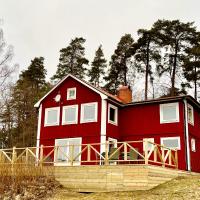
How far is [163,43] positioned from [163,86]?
14.3 feet

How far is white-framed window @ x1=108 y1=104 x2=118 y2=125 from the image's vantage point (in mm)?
20172

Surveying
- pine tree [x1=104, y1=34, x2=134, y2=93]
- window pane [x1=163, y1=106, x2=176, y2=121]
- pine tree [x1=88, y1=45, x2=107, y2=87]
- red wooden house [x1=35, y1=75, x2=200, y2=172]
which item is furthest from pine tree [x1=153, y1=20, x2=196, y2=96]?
window pane [x1=163, y1=106, x2=176, y2=121]

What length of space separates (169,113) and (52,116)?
7524 millimetres

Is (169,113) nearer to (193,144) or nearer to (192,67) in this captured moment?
(193,144)

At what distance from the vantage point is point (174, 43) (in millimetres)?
33406

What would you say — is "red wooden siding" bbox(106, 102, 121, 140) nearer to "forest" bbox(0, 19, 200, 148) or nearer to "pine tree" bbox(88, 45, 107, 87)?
"forest" bbox(0, 19, 200, 148)

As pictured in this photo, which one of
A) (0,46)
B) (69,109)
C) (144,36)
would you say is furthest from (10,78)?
(144,36)

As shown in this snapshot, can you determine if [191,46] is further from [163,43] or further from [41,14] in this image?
[41,14]

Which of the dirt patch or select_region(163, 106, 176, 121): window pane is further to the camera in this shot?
select_region(163, 106, 176, 121): window pane

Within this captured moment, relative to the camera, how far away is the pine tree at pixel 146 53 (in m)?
34.0

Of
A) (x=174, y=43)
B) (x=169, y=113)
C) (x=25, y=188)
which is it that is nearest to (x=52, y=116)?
(x=169, y=113)

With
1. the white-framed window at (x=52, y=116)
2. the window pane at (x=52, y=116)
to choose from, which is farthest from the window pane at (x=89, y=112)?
the window pane at (x=52, y=116)

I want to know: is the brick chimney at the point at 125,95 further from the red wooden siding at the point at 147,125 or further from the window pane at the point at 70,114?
the window pane at the point at 70,114

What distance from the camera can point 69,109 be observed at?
69.7ft
